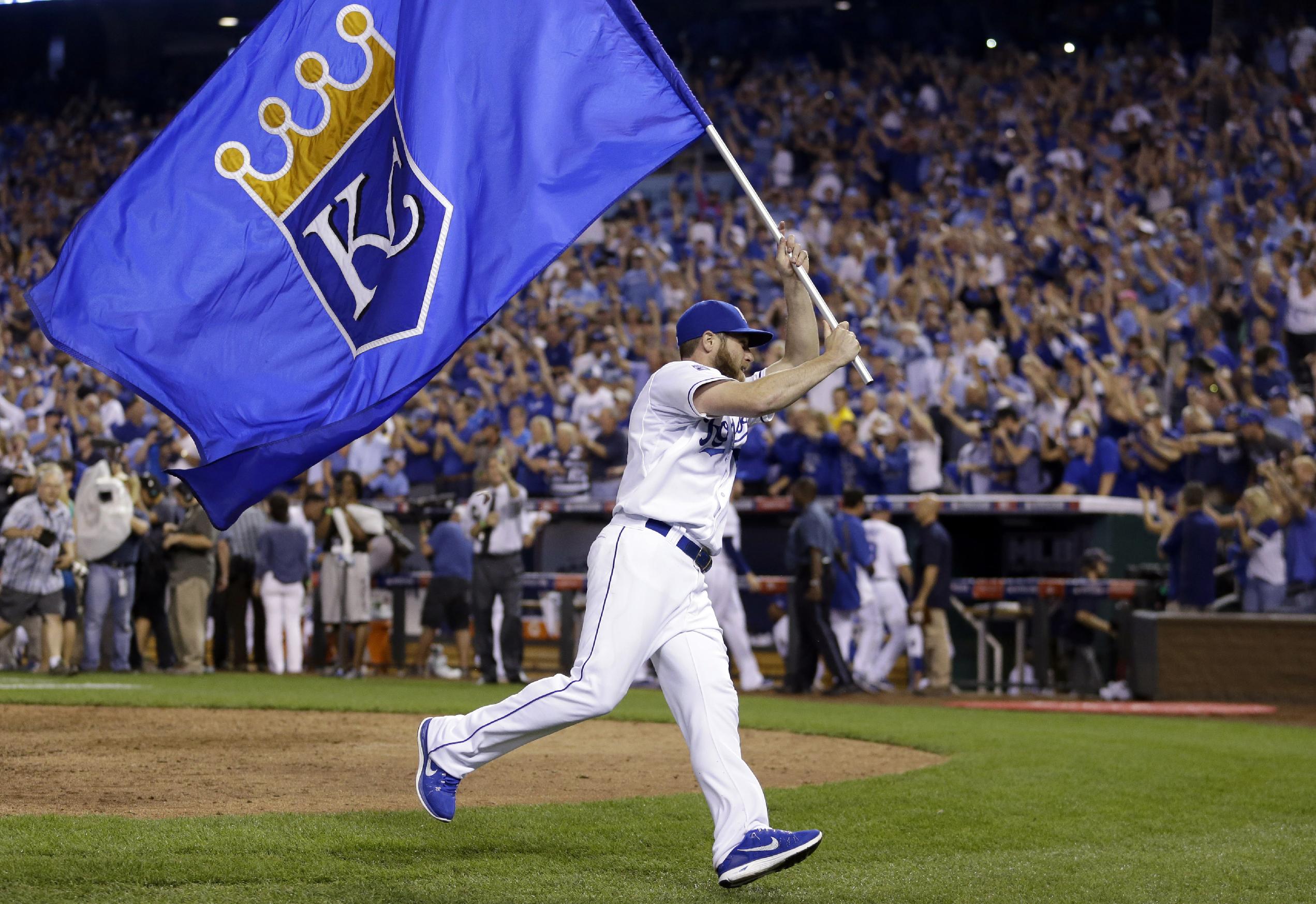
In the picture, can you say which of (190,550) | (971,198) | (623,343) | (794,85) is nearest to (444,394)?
(623,343)

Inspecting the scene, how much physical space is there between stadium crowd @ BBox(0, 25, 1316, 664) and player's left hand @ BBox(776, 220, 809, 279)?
32.0ft

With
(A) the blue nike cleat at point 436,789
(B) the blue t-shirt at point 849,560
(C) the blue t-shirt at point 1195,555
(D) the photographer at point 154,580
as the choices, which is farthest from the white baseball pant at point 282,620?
(A) the blue nike cleat at point 436,789

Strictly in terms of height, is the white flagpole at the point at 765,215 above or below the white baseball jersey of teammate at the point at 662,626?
above

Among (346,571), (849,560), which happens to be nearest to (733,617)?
(849,560)

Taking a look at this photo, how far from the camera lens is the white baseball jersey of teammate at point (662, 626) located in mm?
5527

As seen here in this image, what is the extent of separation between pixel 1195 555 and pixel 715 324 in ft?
33.9

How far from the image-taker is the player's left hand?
19.7 feet

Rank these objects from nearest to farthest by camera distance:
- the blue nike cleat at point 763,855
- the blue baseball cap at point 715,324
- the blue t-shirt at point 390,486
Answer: the blue nike cleat at point 763,855 < the blue baseball cap at point 715,324 < the blue t-shirt at point 390,486

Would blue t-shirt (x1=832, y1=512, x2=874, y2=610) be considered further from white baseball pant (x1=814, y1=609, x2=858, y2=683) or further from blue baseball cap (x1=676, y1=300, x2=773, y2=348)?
blue baseball cap (x1=676, y1=300, x2=773, y2=348)

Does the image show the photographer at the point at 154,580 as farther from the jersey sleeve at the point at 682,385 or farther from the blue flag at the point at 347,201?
the jersey sleeve at the point at 682,385

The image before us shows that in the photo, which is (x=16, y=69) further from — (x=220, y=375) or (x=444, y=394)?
(x=220, y=375)

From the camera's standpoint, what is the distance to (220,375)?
6.45 m

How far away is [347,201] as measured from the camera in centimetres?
666

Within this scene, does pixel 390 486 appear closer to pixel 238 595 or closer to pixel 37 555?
pixel 238 595
